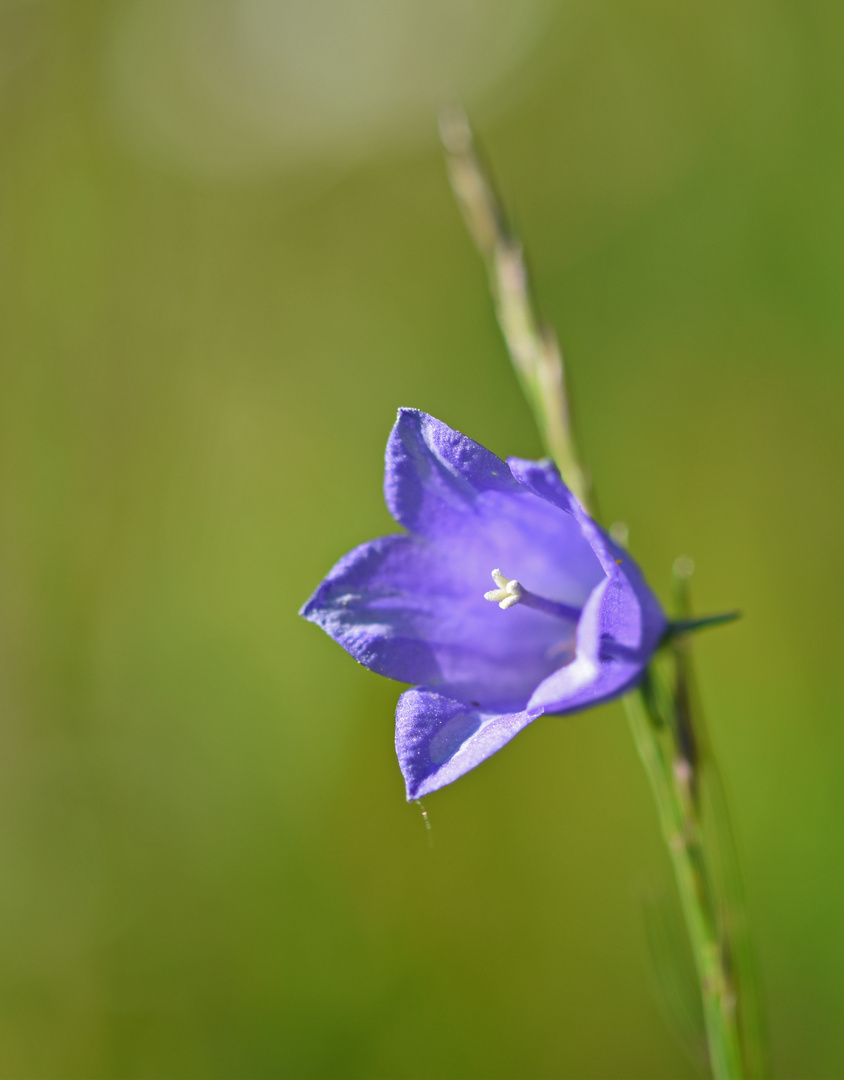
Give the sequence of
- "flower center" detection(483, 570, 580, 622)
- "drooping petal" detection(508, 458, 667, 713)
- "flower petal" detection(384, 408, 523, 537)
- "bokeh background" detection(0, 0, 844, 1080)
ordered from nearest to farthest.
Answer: "drooping petal" detection(508, 458, 667, 713), "flower petal" detection(384, 408, 523, 537), "flower center" detection(483, 570, 580, 622), "bokeh background" detection(0, 0, 844, 1080)

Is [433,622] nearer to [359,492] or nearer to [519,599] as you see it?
[519,599]

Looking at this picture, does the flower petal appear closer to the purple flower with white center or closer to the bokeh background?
the purple flower with white center

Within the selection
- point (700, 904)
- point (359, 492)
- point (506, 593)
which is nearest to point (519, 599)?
point (506, 593)

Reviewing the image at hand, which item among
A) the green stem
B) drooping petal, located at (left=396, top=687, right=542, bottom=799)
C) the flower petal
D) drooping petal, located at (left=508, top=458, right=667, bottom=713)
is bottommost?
the green stem

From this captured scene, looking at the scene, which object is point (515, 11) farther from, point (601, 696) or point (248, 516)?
point (601, 696)

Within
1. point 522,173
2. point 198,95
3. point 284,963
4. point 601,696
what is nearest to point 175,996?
point 284,963

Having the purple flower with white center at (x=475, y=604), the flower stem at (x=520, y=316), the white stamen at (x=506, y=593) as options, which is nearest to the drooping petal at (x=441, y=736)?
the purple flower with white center at (x=475, y=604)

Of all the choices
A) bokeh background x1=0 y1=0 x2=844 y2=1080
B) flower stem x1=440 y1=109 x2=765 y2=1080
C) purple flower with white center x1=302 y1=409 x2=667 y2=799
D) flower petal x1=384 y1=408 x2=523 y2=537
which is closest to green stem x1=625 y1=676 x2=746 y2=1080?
flower stem x1=440 y1=109 x2=765 y2=1080

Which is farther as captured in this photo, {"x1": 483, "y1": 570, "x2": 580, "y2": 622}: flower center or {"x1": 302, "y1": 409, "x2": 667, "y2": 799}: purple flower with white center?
{"x1": 483, "y1": 570, "x2": 580, "y2": 622}: flower center

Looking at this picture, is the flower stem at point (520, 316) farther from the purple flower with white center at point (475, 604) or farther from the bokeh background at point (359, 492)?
the bokeh background at point (359, 492)
